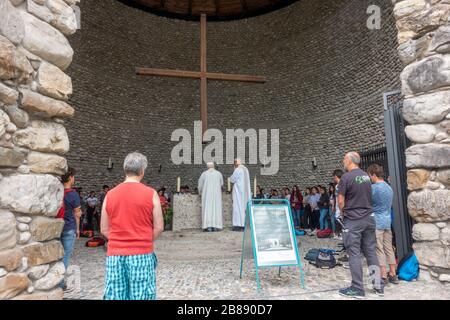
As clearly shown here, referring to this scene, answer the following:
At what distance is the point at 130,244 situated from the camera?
2.07 m

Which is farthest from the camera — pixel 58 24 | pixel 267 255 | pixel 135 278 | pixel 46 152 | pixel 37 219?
pixel 267 255

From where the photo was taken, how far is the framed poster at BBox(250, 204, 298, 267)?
3438mm

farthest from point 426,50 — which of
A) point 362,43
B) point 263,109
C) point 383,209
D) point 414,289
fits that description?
point 263,109

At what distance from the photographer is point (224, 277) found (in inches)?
155

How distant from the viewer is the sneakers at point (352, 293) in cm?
305

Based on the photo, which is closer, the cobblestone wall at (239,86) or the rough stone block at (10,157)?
the rough stone block at (10,157)

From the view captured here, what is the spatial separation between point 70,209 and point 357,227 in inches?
117

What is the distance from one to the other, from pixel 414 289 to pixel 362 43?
9719 mm

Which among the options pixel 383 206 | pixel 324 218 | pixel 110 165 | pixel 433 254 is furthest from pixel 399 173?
pixel 110 165

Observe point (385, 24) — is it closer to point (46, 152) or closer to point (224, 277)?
point (224, 277)

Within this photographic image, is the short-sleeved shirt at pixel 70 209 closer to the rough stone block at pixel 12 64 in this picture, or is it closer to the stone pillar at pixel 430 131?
the rough stone block at pixel 12 64

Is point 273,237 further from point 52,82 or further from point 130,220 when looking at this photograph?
point 52,82

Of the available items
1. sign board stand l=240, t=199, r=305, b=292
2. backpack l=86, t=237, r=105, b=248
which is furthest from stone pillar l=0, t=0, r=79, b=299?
backpack l=86, t=237, r=105, b=248

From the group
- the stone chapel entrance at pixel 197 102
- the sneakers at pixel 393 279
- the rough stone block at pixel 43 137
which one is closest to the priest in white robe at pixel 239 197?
the stone chapel entrance at pixel 197 102
